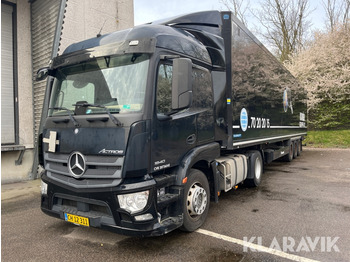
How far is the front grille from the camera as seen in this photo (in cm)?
291

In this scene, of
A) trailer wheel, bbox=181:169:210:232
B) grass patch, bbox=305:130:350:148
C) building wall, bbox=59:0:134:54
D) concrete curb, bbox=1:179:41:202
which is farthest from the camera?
grass patch, bbox=305:130:350:148

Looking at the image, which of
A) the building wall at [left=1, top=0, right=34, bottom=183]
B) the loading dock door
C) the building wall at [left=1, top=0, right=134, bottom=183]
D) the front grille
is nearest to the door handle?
the front grille

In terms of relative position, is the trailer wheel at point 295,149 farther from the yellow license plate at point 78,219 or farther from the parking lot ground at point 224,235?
the yellow license plate at point 78,219

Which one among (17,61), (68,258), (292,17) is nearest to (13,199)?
(68,258)

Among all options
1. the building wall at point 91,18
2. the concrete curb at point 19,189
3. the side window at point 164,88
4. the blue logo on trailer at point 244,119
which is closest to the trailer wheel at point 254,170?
the blue logo on trailer at point 244,119

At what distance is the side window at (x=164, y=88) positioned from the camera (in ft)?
10.5

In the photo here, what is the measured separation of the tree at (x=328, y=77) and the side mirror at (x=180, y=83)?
18404 mm

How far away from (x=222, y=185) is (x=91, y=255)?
2.45m

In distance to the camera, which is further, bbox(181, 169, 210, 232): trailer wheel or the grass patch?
the grass patch

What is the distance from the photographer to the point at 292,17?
77.9ft

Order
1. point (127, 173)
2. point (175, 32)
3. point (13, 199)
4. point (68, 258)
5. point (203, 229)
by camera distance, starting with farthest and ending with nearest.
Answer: point (13, 199), point (203, 229), point (175, 32), point (68, 258), point (127, 173)

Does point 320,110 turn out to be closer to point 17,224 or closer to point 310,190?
point 310,190

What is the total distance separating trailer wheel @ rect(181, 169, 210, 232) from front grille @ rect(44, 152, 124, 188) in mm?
1048

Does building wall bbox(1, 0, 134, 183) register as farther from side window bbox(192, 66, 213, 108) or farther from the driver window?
side window bbox(192, 66, 213, 108)
